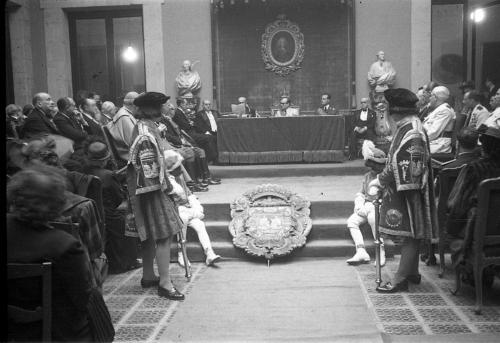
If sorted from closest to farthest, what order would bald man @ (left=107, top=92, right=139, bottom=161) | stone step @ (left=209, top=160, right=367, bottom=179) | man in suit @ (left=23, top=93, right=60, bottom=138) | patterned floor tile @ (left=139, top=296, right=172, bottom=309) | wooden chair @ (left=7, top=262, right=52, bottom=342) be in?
Answer: 1. wooden chair @ (left=7, top=262, right=52, bottom=342)
2. patterned floor tile @ (left=139, top=296, right=172, bottom=309)
3. bald man @ (left=107, top=92, right=139, bottom=161)
4. man in suit @ (left=23, top=93, right=60, bottom=138)
5. stone step @ (left=209, top=160, right=367, bottom=179)

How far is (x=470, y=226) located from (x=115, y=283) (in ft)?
10.8

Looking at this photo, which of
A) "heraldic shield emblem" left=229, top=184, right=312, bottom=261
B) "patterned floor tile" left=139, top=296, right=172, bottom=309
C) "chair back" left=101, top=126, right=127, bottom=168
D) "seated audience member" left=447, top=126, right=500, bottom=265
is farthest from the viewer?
"chair back" left=101, top=126, right=127, bottom=168

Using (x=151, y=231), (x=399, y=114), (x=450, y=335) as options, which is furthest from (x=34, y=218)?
(x=399, y=114)

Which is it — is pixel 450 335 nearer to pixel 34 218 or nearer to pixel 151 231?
pixel 151 231

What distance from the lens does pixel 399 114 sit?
5121mm

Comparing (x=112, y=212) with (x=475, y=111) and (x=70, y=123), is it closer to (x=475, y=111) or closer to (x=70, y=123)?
(x=70, y=123)

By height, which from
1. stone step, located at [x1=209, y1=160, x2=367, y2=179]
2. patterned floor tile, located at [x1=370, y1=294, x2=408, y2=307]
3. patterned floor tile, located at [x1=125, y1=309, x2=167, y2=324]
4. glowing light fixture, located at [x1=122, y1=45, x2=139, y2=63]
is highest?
glowing light fixture, located at [x1=122, y1=45, x2=139, y2=63]

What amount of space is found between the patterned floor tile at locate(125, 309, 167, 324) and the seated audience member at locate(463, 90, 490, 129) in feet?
16.4

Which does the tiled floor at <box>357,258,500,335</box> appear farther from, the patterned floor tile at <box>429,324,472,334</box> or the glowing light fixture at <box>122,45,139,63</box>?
the glowing light fixture at <box>122,45,139,63</box>

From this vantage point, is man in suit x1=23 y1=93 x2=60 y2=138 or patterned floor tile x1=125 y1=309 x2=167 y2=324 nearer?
patterned floor tile x1=125 y1=309 x2=167 y2=324

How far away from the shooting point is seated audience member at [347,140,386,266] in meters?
6.17

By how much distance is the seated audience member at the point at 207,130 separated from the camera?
1063cm

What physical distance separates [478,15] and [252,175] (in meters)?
6.84

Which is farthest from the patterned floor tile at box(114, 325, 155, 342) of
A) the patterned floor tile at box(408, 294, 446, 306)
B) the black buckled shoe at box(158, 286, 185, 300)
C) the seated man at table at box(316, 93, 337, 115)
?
the seated man at table at box(316, 93, 337, 115)
